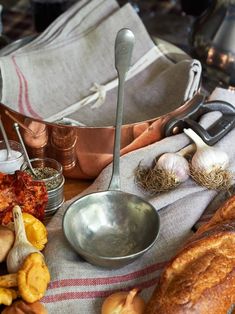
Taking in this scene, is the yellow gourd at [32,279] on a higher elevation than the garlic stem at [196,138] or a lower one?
lower

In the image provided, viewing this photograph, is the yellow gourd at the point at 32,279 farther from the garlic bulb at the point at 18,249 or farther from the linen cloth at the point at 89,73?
the linen cloth at the point at 89,73

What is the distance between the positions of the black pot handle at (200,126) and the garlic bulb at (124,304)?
26 centimetres

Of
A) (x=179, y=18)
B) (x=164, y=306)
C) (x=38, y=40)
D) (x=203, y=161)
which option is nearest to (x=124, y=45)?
(x=203, y=161)

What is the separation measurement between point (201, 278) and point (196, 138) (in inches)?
9.4

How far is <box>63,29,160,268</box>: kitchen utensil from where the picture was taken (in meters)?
0.58

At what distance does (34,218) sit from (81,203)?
0.17 feet

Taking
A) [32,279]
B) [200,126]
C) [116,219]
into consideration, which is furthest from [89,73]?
[32,279]

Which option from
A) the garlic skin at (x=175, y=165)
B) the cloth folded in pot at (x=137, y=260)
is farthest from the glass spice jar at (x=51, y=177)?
the garlic skin at (x=175, y=165)

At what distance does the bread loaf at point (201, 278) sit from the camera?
49 cm

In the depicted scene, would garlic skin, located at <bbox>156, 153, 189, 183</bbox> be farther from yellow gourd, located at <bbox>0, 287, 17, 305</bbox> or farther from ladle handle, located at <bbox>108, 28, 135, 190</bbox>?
yellow gourd, located at <bbox>0, 287, 17, 305</bbox>

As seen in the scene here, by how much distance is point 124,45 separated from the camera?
1.95 ft

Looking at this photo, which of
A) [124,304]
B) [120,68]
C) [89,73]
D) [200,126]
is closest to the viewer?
[124,304]

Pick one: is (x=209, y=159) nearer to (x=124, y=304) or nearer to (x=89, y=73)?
(x=124, y=304)

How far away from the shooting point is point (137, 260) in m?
0.58
